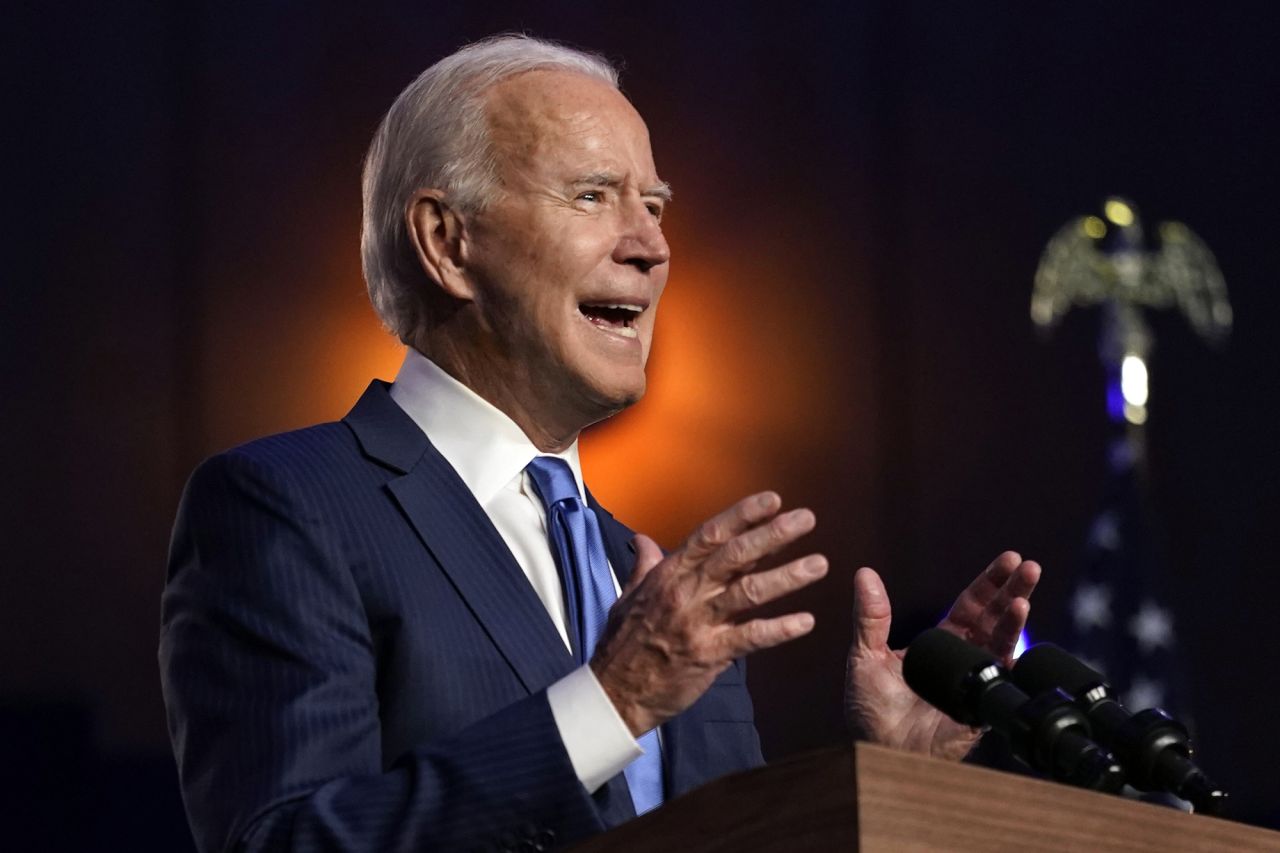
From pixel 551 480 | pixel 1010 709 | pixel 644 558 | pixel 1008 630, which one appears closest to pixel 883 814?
pixel 1010 709

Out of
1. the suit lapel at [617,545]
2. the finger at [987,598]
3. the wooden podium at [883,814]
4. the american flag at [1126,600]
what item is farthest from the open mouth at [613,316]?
the american flag at [1126,600]

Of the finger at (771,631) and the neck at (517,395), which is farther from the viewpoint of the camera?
the neck at (517,395)

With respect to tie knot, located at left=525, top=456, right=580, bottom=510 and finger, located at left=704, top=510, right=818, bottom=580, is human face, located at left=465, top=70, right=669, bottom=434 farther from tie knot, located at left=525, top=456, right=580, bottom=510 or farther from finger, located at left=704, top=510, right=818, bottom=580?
finger, located at left=704, top=510, right=818, bottom=580

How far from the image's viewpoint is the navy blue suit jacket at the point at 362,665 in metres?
1.43

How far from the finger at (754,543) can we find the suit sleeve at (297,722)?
0.19 meters

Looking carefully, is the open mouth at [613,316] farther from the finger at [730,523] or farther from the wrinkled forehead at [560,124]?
the finger at [730,523]

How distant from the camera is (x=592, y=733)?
1.42 m

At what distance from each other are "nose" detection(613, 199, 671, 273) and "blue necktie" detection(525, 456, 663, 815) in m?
0.27

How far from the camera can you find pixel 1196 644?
3740mm

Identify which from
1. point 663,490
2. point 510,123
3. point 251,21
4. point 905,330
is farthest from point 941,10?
point 510,123

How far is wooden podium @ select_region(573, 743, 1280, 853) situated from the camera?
1.06 metres

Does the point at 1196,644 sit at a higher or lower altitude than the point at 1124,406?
lower

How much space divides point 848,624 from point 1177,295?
1.10 meters

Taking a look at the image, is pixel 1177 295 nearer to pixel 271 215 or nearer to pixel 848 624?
pixel 848 624
